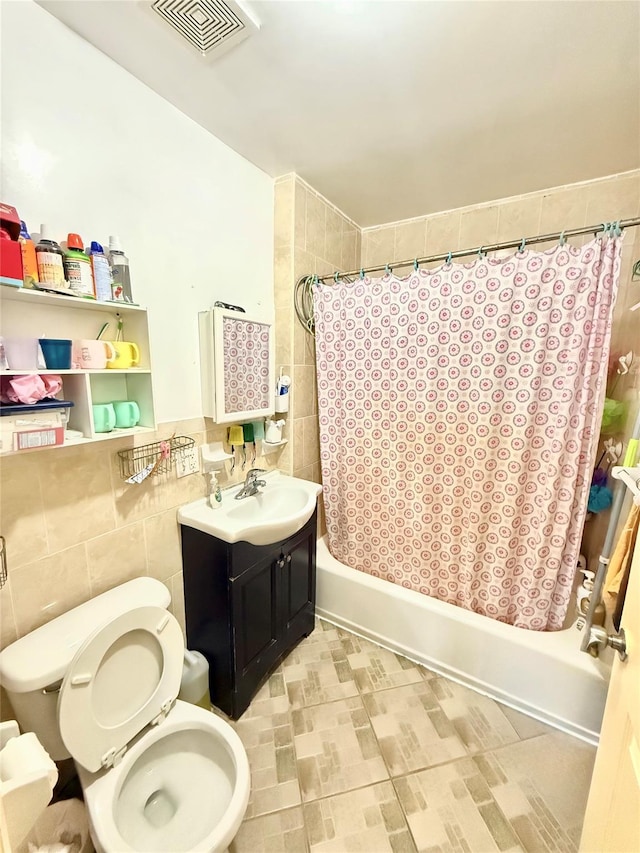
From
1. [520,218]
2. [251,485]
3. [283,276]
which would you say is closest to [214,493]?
[251,485]

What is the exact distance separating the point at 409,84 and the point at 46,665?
212cm

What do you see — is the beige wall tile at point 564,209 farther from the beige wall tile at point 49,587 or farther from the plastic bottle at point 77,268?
the beige wall tile at point 49,587

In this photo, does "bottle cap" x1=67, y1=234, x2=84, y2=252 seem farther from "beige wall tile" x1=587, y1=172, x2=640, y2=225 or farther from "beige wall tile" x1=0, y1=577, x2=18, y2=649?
"beige wall tile" x1=587, y1=172, x2=640, y2=225

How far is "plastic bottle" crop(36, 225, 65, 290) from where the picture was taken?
3.05ft

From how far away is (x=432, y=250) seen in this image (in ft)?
7.36

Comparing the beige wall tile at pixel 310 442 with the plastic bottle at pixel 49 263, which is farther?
the beige wall tile at pixel 310 442

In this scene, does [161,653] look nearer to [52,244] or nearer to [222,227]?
[52,244]

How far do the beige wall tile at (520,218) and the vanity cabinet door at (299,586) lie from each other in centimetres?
203

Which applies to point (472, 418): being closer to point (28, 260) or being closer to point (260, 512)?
point (260, 512)

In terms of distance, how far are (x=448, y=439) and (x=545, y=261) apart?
2.68ft

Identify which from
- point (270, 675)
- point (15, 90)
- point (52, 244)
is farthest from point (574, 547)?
point (15, 90)

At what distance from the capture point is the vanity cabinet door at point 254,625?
1395 mm

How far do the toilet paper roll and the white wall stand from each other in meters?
0.96

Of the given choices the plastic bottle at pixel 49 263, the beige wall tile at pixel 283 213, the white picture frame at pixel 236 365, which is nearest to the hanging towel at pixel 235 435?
the white picture frame at pixel 236 365
